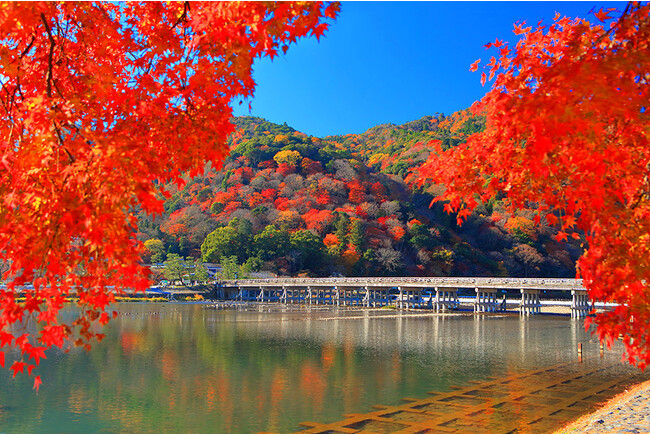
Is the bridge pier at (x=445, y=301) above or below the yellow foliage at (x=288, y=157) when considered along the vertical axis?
below

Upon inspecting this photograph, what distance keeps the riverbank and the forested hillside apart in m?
42.6

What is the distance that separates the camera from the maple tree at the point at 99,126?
324cm

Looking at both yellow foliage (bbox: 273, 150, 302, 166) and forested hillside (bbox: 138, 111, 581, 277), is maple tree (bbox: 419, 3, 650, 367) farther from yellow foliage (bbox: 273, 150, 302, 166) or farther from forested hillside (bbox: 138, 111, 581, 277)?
yellow foliage (bbox: 273, 150, 302, 166)

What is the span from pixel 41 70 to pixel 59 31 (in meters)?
0.35

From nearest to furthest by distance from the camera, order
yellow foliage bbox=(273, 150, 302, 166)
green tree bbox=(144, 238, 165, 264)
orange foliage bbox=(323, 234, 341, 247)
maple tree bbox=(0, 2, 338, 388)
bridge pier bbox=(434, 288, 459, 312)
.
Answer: maple tree bbox=(0, 2, 338, 388), bridge pier bbox=(434, 288, 459, 312), green tree bbox=(144, 238, 165, 264), orange foliage bbox=(323, 234, 341, 247), yellow foliage bbox=(273, 150, 302, 166)

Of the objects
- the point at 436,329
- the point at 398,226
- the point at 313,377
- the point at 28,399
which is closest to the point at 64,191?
the point at 28,399

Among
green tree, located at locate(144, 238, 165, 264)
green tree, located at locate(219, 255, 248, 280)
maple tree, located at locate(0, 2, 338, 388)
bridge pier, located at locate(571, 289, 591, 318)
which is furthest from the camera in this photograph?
green tree, located at locate(144, 238, 165, 264)

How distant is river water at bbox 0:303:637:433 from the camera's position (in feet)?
34.4

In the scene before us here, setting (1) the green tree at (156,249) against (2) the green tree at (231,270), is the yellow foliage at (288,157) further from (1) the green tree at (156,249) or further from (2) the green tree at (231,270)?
(1) the green tree at (156,249)

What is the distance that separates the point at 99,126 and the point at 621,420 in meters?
9.42

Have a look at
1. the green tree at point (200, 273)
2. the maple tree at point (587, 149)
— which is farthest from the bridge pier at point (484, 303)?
the maple tree at point (587, 149)

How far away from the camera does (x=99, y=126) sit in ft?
12.8

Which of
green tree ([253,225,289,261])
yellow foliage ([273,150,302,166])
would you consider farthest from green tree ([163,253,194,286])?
yellow foliage ([273,150,302,166])

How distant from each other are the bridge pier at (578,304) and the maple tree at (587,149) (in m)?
35.2
